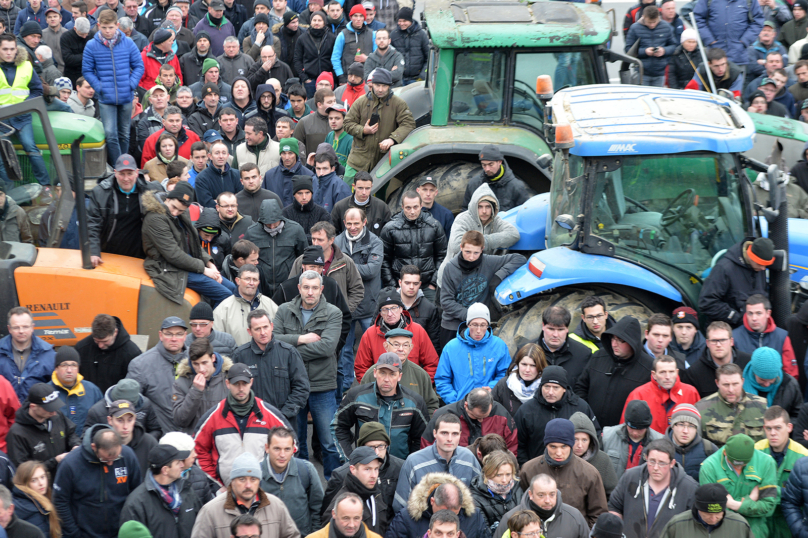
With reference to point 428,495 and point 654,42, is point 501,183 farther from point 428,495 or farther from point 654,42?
point 428,495

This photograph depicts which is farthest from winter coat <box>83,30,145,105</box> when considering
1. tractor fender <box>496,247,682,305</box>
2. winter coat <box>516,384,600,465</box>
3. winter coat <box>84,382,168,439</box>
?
winter coat <box>516,384,600,465</box>

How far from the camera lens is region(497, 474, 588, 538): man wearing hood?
18.5 feet

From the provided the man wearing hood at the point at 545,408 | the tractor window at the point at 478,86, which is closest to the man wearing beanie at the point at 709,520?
the man wearing hood at the point at 545,408

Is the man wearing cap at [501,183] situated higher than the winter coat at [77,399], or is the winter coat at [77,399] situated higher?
the man wearing cap at [501,183]

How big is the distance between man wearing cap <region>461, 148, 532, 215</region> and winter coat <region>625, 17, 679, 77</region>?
3.77m

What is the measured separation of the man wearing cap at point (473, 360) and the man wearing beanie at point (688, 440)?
1508 mm

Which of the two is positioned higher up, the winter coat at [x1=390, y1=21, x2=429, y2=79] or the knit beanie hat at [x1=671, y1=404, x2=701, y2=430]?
the winter coat at [x1=390, y1=21, x2=429, y2=79]

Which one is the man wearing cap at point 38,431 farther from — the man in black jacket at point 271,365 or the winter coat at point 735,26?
the winter coat at point 735,26

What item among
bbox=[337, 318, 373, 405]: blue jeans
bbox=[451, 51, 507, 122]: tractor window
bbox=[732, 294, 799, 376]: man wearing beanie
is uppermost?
bbox=[451, 51, 507, 122]: tractor window

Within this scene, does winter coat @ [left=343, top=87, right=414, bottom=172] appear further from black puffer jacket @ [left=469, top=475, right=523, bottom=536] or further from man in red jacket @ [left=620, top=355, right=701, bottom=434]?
black puffer jacket @ [left=469, top=475, right=523, bottom=536]

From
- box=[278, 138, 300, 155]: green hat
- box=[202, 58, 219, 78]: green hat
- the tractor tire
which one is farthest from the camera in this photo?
box=[202, 58, 219, 78]: green hat

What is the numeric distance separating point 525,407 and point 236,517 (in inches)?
86.0

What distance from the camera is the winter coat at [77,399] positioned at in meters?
6.87

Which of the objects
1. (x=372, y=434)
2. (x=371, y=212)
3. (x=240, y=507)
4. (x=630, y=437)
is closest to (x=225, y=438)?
(x=240, y=507)
